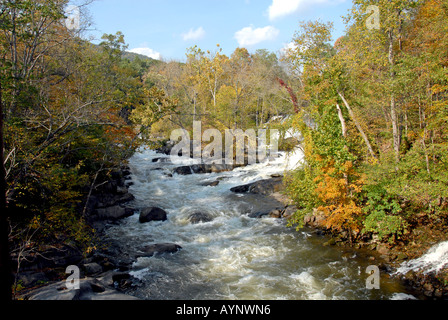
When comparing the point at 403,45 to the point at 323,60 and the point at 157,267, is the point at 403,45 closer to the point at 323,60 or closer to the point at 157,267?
the point at 323,60

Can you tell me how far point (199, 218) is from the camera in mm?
16141

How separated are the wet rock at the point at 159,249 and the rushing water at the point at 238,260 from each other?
0.30 m

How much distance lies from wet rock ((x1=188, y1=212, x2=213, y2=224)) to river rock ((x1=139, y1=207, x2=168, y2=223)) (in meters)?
1.58

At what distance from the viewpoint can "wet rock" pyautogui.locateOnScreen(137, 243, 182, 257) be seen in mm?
12414

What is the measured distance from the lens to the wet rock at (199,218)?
15995mm

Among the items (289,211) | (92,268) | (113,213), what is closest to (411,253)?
(289,211)

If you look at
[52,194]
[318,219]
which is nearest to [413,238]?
[318,219]

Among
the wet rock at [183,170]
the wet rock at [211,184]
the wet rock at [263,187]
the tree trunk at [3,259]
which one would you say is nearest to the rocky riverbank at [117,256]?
the wet rock at [263,187]

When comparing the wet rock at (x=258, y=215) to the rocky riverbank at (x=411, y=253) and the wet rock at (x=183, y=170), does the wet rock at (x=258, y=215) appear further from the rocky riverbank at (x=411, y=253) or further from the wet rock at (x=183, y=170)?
the wet rock at (x=183, y=170)

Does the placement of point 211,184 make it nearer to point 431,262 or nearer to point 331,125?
point 331,125

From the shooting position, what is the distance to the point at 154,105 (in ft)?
39.1

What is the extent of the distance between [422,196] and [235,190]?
41.5 ft

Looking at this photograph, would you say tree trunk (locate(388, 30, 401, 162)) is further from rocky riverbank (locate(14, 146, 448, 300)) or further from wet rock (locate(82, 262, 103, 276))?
wet rock (locate(82, 262, 103, 276))

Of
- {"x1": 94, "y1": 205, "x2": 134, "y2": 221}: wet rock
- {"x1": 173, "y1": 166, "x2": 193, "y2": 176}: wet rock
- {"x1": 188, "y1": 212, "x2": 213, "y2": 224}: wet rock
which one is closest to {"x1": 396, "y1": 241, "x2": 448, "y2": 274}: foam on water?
{"x1": 188, "y1": 212, "x2": 213, "y2": 224}: wet rock
